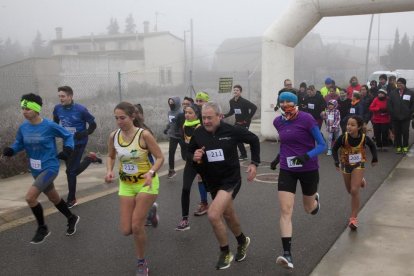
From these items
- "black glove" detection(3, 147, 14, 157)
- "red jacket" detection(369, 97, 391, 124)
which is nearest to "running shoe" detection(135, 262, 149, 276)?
"black glove" detection(3, 147, 14, 157)

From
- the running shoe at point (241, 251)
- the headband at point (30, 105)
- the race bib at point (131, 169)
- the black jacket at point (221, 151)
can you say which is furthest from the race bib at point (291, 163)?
the headband at point (30, 105)

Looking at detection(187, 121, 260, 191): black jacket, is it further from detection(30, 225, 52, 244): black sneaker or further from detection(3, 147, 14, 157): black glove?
detection(3, 147, 14, 157): black glove

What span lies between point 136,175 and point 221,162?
900 mm

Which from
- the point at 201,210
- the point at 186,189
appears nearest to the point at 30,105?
the point at 186,189

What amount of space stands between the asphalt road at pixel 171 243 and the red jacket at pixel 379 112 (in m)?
5.28

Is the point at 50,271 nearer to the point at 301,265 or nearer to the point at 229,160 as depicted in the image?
the point at 229,160

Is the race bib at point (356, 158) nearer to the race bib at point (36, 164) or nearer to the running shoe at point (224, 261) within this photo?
the running shoe at point (224, 261)

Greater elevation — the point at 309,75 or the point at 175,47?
the point at 175,47

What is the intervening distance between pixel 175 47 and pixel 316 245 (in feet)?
171

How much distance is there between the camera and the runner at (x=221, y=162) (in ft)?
15.9

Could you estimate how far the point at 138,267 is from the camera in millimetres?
4723

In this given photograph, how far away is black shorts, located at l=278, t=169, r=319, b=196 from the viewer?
521 centimetres

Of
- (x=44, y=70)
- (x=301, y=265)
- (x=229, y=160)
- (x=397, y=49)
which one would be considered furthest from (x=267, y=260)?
(x=397, y=49)

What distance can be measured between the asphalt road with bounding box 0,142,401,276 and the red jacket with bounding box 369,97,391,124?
5.28 m
